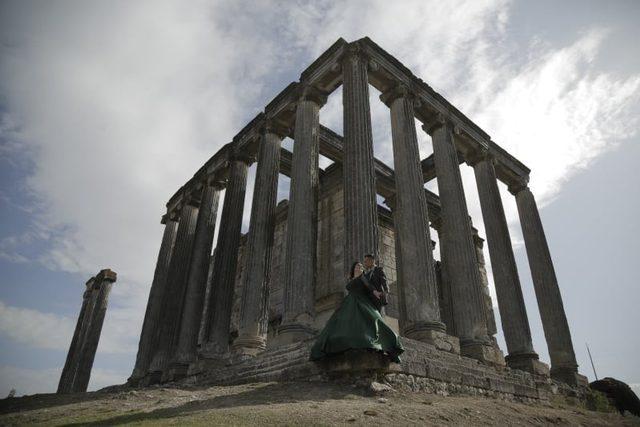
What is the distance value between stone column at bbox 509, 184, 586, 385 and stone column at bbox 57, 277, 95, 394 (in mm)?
27270

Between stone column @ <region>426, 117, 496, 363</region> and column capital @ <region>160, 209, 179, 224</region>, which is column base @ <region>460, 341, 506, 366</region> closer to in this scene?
stone column @ <region>426, 117, 496, 363</region>

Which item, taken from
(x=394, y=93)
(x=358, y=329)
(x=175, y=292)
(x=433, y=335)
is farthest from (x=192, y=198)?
(x=358, y=329)

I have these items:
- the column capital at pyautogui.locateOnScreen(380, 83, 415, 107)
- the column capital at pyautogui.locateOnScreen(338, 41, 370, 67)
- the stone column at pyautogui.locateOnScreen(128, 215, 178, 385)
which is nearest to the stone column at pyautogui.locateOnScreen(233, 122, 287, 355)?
the column capital at pyautogui.locateOnScreen(338, 41, 370, 67)

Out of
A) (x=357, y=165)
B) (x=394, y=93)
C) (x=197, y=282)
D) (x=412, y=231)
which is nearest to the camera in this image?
(x=357, y=165)

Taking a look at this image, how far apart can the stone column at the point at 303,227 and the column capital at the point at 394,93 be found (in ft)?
7.87

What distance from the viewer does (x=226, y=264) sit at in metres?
17.3

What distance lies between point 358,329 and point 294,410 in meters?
2.10

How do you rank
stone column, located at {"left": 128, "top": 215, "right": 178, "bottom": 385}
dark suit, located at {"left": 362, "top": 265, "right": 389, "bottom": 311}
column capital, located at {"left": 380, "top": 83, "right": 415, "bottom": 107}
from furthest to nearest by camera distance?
stone column, located at {"left": 128, "top": 215, "right": 178, "bottom": 385} < column capital, located at {"left": 380, "top": 83, "right": 415, "bottom": 107} < dark suit, located at {"left": 362, "top": 265, "right": 389, "bottom": 311}

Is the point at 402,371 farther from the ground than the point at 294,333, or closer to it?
closer to it

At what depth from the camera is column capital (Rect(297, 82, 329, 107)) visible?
16.0m

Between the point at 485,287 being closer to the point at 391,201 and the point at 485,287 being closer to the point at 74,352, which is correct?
the point at 391,201

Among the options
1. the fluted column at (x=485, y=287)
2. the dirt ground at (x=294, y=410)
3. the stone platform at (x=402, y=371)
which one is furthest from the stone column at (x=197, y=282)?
the fluted column at (x=485, y=287)

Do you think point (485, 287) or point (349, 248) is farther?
point (485, 287)

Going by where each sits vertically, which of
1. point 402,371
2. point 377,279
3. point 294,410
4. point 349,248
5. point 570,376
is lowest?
point 294,410
